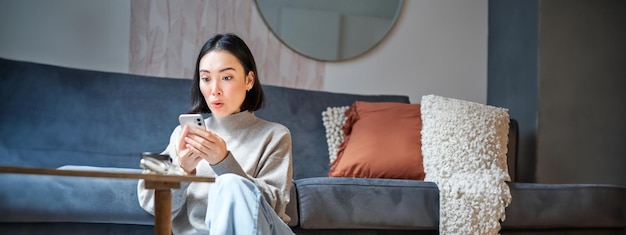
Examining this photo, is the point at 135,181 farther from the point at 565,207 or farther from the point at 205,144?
the point at 565,207

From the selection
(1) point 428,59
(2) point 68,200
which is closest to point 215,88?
(2) point 68,200

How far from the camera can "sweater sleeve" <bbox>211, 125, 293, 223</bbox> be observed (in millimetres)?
1521

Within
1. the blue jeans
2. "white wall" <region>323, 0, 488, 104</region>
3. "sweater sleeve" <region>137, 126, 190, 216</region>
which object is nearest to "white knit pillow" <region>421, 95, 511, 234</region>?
"white wall" <region>323, 0, 488, 104</region>

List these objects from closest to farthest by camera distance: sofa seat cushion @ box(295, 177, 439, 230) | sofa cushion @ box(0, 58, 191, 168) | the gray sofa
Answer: the gray sofa < sofa seat cushion @ box(295, 177, 439, 230) < sofa cushion @ box(0, 58, 191, 168)

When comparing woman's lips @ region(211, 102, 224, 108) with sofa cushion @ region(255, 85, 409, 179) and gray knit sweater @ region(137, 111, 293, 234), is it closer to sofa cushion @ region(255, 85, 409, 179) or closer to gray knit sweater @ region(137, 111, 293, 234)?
gray knit sweater @ region(137, 111, 293, 234)

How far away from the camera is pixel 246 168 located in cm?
163

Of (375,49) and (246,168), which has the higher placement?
(375,49)

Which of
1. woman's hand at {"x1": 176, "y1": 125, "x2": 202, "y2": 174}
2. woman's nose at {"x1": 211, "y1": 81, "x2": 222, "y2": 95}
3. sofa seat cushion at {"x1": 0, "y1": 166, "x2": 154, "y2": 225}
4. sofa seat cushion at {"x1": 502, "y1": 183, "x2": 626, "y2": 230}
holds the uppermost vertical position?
woman's nose at {"x1": 211, "y1": 81, "x2": 222, "y2": 95}

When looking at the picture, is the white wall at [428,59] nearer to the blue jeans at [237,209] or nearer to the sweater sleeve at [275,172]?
the sweater sleeve at [275,172]

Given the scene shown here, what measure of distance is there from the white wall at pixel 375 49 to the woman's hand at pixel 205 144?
1.55m

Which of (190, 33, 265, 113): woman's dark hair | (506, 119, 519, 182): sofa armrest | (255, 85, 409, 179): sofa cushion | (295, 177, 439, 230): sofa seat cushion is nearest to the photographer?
(190, 33, 265, 113): woman's dark hair

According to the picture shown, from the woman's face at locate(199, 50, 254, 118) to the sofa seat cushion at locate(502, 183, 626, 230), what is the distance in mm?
1070

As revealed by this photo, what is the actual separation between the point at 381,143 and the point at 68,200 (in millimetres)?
Answer: 1184

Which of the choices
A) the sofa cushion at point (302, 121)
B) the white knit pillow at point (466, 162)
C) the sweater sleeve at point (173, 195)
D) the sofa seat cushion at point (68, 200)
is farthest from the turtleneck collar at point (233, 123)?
the sofa cushion at point (302, 121)
